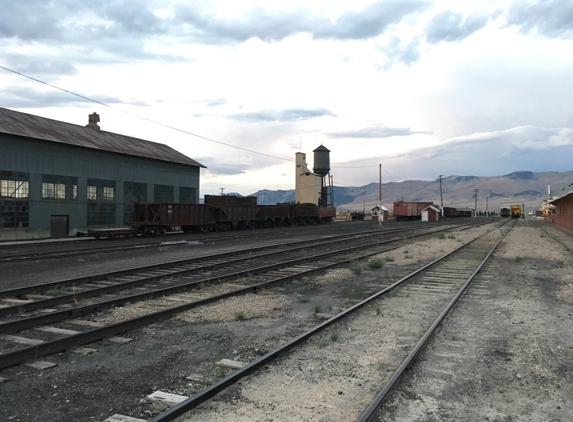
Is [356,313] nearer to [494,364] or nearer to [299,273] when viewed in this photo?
[494,364]

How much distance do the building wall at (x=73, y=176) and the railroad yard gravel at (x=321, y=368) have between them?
24856 millimetres

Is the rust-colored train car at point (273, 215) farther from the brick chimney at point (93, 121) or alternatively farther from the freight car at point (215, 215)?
the brick chimney at point (93, 121)

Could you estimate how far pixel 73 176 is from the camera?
32.5m

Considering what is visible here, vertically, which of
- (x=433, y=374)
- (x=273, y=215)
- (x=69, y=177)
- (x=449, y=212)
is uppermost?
(x=69, y=177)

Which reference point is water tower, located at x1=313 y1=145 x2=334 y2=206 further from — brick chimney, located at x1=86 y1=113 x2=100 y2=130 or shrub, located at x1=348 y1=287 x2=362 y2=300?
shrub, located at x1=348 y1=287 x2=362 y2=300

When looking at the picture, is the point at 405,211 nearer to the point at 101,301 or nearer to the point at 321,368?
the point at 101,301

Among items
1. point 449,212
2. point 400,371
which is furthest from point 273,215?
point 449,212

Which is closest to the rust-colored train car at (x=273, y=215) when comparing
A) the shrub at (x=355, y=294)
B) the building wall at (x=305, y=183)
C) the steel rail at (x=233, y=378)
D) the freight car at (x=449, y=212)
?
the building wall at (x=305, y=183)

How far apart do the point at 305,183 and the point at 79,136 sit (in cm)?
4729

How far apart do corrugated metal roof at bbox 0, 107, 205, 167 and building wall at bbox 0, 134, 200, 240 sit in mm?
481

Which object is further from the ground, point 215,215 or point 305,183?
point 305,183

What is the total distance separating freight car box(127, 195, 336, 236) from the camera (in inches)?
1190

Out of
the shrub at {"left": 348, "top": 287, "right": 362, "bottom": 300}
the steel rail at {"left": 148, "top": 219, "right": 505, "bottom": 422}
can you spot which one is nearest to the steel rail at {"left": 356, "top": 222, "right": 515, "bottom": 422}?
the steel rail at {"left": 148, "top": 219, "right": 505, "bottom": 422}

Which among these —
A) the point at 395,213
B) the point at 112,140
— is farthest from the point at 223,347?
the point at 395,213
